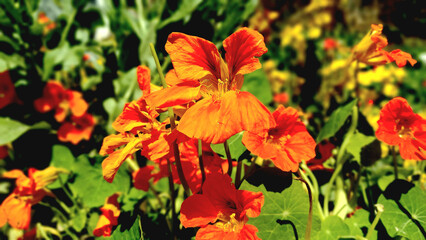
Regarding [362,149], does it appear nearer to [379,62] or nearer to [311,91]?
[379,62]

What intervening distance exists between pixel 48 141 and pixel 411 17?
1629mm

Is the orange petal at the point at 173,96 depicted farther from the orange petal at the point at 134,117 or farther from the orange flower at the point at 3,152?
the orange flower at the point at 3,152

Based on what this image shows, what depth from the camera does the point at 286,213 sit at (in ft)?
2.17

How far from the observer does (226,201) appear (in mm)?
604

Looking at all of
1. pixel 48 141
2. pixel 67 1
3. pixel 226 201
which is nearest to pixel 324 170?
pixel 226 201

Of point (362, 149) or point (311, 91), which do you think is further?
point (311, 91)

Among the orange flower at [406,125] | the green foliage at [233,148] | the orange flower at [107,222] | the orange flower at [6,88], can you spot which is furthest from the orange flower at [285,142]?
the orange flower at [6,88]

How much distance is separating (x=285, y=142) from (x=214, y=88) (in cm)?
19

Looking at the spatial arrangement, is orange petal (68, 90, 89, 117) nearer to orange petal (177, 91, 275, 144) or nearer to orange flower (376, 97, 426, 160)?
orange petal (177, 91, 275, 144)

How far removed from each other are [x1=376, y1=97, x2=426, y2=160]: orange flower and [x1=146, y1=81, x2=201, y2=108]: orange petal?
0.43 meters

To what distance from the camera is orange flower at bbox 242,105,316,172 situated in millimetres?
577

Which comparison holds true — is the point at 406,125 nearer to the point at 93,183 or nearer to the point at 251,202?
the point at 251,202

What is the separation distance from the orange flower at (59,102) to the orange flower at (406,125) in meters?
1.14

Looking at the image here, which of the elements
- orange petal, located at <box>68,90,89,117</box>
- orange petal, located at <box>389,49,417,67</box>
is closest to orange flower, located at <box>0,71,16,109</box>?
orange petal, located at <box>68,90,89,117</box>
